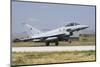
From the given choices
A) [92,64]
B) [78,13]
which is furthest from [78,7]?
[92,64]

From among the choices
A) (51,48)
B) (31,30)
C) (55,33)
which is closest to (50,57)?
(51,48)

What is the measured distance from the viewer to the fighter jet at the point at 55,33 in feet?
8.17

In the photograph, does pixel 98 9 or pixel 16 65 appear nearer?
pixel 16 65

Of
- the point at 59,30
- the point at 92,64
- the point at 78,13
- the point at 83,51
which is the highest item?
the point at 78,13

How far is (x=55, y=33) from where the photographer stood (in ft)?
8.45

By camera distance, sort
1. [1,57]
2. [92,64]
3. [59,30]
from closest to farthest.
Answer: [1,57] < [59,30] < [92,64]

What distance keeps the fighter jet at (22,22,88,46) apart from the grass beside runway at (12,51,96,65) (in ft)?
0.47

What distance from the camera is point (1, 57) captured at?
238 cm

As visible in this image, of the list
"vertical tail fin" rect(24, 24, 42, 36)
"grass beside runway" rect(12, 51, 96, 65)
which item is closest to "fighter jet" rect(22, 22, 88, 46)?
"vertical tail fin" rect(24, 24, 42, 36)

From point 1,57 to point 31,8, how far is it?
64 centimetres

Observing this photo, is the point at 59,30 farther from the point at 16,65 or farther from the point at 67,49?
the point at 16,65

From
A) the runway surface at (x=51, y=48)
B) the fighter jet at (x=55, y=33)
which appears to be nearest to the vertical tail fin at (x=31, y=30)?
the fighter jet at (x=55, y=33)

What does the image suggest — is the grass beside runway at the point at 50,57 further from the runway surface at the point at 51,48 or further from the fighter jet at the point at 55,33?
the fighter jet at the point at 55,33

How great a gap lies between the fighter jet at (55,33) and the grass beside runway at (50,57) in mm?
143
